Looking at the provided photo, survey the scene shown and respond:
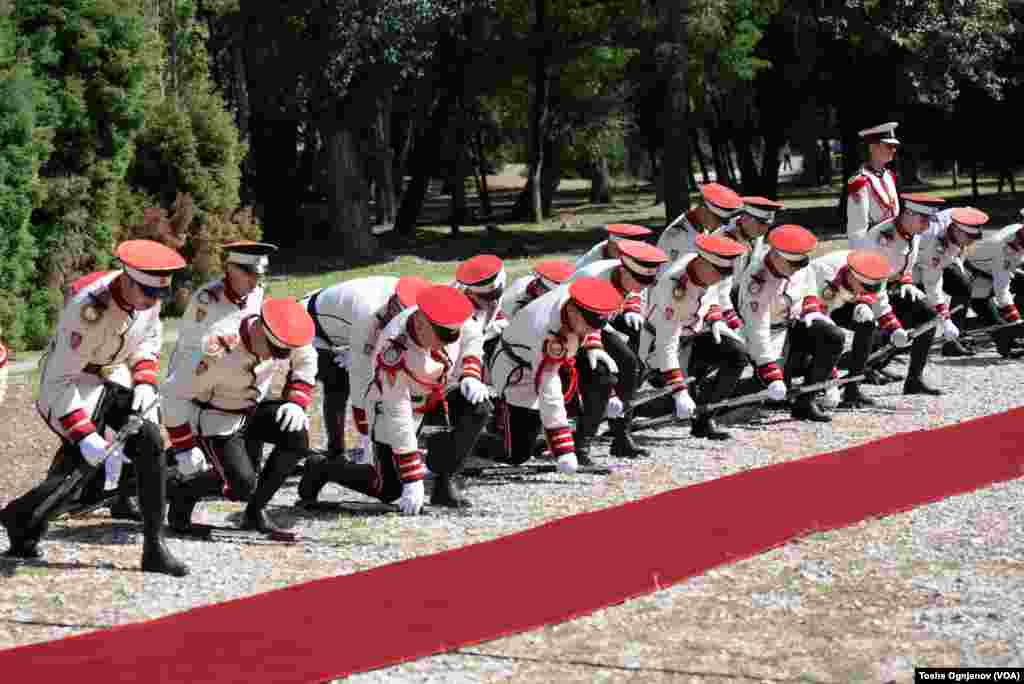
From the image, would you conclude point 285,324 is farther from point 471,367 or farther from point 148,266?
point 471,367

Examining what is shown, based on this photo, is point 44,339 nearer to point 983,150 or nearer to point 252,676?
point 252,676

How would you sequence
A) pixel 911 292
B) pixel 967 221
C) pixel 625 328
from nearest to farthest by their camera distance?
pixel 625 328, pixel 911 292, pixel 967 221

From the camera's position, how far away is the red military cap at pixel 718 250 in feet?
36.5

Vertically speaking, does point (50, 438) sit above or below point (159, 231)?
below

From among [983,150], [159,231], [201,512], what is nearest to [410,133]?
[983,150]

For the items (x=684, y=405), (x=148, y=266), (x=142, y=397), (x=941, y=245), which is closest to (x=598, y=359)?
(x=684, y=405)

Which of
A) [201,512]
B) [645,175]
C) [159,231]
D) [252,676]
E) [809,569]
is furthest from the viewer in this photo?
[645,175]

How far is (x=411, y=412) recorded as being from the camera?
29.6 ft

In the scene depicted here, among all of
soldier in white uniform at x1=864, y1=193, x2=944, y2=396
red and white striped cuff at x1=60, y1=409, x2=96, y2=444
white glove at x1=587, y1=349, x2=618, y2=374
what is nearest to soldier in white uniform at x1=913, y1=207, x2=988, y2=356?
soldier in white uniform at x1=864, y1=193, x2=944, y2=396

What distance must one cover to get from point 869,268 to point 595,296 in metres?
3.53

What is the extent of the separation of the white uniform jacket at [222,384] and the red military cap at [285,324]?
13cm

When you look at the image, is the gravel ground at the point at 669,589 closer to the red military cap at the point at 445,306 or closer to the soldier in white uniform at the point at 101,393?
the soldier in white uniform at the point at 101,393

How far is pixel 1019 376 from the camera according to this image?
1407cm

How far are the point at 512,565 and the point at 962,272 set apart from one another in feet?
29.1
